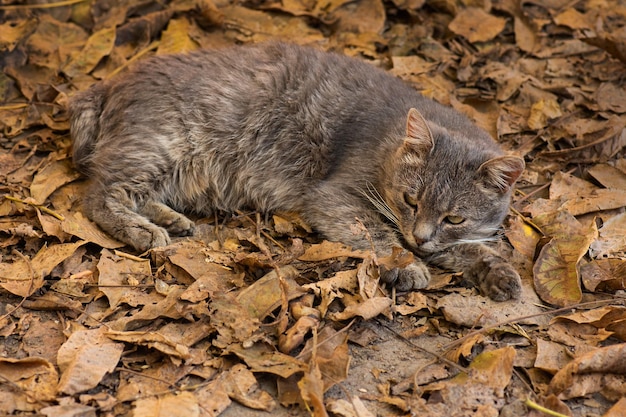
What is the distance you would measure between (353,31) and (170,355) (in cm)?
389

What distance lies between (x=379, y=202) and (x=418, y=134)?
21.0 inches

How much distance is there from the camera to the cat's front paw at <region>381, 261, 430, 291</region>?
395 centimetres

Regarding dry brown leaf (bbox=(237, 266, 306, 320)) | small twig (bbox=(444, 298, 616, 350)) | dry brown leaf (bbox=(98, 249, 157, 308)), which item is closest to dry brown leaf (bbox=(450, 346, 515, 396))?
small twig (bbox=(444, 298, 616, 350))

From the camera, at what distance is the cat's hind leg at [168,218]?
4.45 meters

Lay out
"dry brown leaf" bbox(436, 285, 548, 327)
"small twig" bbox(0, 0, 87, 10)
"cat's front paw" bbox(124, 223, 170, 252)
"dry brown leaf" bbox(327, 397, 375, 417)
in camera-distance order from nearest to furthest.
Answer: "dry brown leaf" bbox(327, 397, 375, 417) → "dry brown leaf" bbox(436, 285, 548, 327) → "cat's front paw" bbox(124, 223, 170, 252) → "small twig" bbox(0, 0, 87, 10)

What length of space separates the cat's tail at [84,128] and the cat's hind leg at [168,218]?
57cm

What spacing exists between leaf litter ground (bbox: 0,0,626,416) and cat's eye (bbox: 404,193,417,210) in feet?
1.15

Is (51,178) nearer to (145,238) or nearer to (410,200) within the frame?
(145,238)

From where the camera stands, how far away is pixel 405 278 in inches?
157

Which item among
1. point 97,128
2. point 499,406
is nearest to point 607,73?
point 499,406

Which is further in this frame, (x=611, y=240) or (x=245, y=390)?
(x=611, y=240)

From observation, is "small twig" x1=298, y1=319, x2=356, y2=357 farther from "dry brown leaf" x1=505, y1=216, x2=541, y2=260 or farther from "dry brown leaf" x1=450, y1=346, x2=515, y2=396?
"dry brown leaf" x1=505, y1=216, x2=541, y2=260

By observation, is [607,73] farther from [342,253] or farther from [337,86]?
[342,253]

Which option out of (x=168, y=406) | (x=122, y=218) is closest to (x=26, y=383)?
(x=168, y=406)
